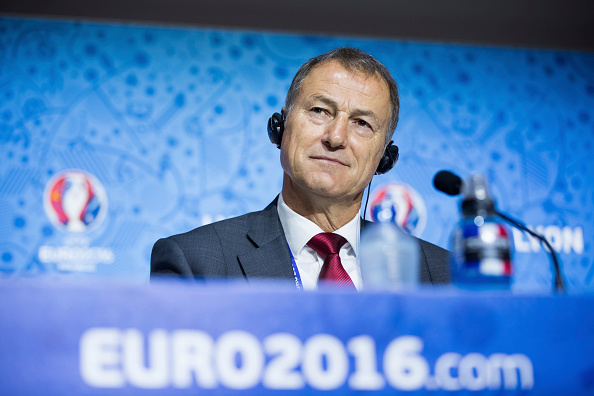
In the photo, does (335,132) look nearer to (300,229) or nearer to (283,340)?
(300,229)

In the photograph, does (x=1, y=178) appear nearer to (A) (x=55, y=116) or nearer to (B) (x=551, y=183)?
(A) (x=55, y=116)

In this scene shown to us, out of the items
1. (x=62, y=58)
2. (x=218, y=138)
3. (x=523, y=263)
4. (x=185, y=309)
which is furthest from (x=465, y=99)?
(x=185, y=309)

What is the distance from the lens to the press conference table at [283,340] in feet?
2.08

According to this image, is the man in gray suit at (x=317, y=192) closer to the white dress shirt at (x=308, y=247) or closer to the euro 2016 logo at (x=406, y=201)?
the white dress shirt at (x=308, y=247)

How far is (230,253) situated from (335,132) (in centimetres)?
43

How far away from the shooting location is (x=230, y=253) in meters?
1.47

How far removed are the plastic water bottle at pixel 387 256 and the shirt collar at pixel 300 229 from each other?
50 cm

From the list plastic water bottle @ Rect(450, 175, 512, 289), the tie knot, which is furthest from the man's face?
plastic water bottle @ Rect(450, 175, 512, 289)

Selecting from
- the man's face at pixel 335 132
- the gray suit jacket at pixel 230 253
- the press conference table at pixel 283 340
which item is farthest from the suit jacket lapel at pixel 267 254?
the press conference table at pixel 283 340

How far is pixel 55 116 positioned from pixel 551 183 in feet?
7.57

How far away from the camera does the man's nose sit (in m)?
1.60

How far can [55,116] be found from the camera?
8.71ft

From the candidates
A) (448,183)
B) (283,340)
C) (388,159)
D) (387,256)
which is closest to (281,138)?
(388,159)

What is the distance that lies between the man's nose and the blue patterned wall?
43.1 inches
